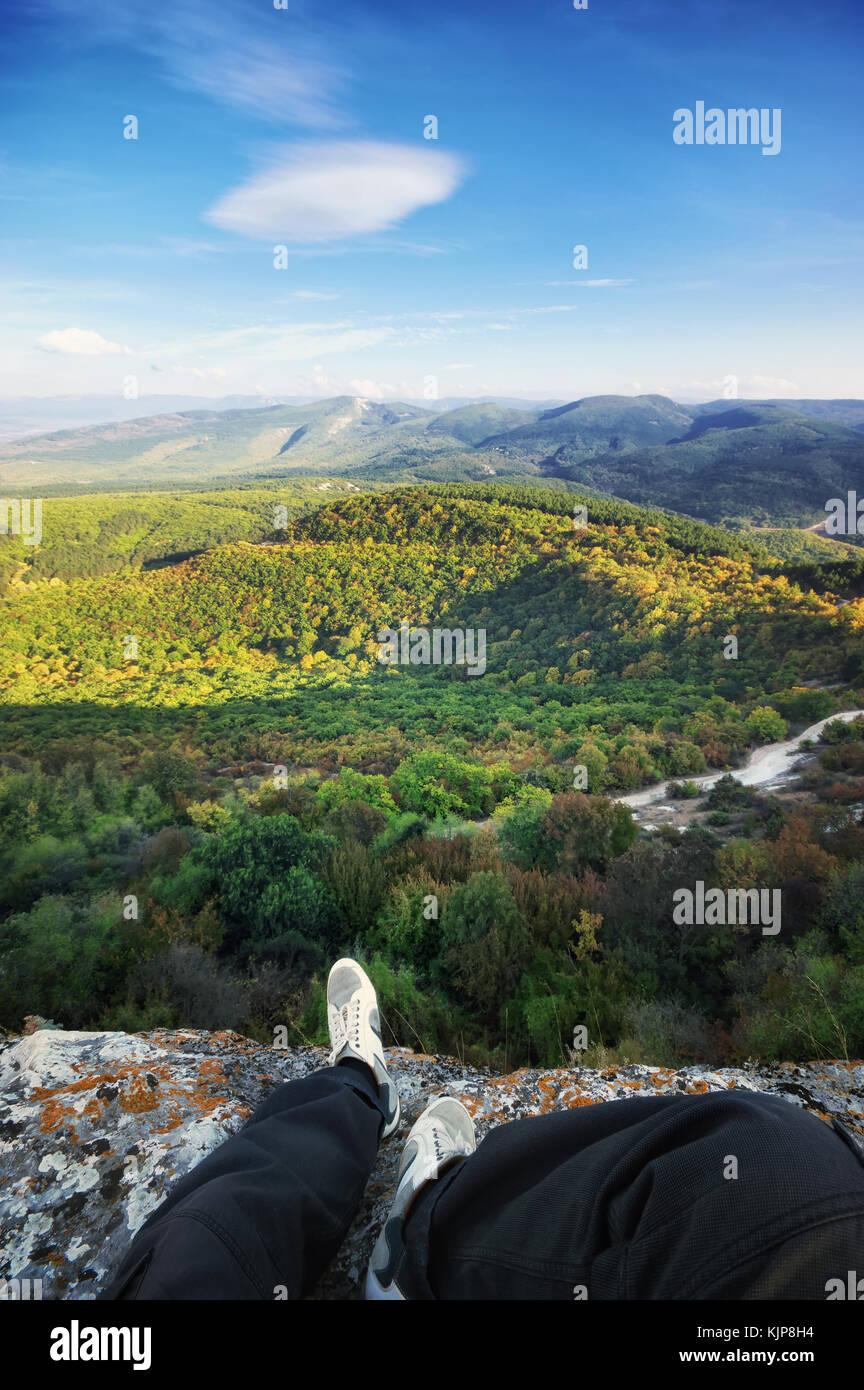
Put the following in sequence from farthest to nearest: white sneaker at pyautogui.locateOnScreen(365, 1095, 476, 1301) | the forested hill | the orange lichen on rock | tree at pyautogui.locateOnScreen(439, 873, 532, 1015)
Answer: the forested hill < tree at pyautogui.locateOnScreen(439, 873, 532, 1015) < the orange lichen on rock < white sneaker at pyautogui.locateOnScreen(365, 1095, 476, 1301)

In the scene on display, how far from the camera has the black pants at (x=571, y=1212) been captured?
1.01 meters

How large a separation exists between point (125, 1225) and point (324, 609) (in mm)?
45640

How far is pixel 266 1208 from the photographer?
5.16 feet

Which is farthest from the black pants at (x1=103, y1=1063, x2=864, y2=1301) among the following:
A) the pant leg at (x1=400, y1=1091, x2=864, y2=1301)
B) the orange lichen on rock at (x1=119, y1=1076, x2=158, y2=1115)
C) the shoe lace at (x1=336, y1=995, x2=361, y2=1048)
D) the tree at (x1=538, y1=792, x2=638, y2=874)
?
the tree at (x1=538, y1=792, x2=638, y2=874)

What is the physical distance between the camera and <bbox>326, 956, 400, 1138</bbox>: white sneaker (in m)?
2.54

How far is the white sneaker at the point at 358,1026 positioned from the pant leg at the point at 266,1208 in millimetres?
269

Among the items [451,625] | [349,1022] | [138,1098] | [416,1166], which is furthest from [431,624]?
[416,1166]

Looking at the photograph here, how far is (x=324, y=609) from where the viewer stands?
46.0 meters

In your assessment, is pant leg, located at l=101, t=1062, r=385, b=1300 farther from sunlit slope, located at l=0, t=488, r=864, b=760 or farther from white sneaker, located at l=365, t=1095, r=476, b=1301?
sunlit slope, located at l=0, t=488, r=864, b=760

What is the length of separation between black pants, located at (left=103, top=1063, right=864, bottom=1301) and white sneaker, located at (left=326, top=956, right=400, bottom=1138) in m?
0.58

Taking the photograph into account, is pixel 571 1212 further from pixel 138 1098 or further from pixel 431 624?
pixel 431 624

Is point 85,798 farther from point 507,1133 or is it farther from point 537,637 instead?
point 537,637

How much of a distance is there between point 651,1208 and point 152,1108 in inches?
81.9

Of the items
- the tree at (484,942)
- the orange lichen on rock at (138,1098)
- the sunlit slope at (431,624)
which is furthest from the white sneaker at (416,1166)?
the sunlit slope at (431,624)
